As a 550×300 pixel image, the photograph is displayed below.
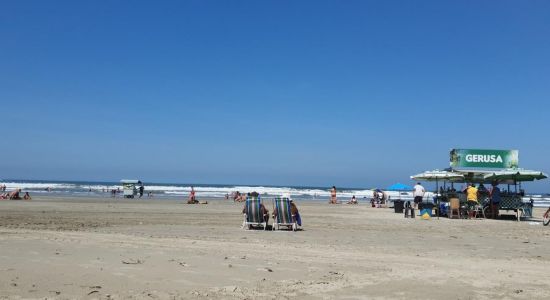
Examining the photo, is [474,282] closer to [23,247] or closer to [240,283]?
[240,283]

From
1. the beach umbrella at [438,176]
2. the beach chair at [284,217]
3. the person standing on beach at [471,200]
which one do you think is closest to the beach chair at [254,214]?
the beach chair at [284,217]

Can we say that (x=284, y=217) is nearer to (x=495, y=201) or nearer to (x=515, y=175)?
(x=495, y=201)

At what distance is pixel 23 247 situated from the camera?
8805 millimetres

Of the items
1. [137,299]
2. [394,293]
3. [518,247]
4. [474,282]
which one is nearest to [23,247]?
[137,299]

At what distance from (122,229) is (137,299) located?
8.89 m

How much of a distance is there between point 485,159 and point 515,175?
7.24 feet

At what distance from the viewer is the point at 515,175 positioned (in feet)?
67.1

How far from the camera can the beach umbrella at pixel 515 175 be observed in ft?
66.4

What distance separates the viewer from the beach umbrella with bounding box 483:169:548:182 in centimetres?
2024

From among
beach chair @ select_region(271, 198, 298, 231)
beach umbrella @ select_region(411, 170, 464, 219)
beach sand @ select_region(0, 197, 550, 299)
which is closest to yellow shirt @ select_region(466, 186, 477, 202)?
beach umbrella @ select_region(411, 170, 464, 219)

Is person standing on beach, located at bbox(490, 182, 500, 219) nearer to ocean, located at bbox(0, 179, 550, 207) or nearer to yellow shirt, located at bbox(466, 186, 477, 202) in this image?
yellow shirt, located at bbox(466, 186, 477, 202)

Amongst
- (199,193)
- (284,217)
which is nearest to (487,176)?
(284,217)

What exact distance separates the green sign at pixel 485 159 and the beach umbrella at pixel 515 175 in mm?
1129

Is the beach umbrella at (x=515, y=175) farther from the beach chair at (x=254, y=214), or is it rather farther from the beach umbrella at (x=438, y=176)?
the beach chair at (x=254, y=214)
